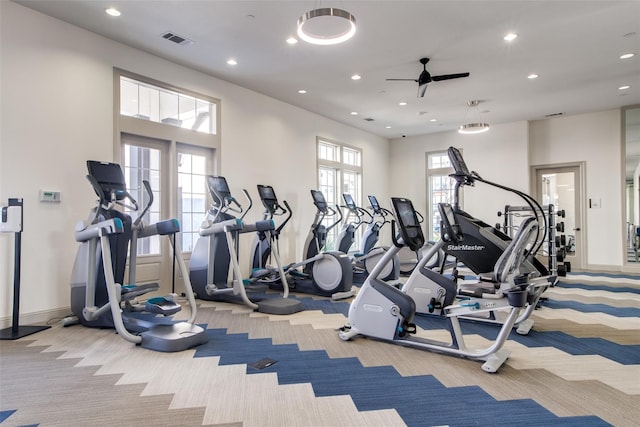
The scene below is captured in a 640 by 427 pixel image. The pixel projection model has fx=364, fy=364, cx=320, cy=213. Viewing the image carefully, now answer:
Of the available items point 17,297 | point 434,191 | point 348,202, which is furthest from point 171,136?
point 434,191

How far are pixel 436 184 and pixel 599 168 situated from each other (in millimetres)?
3801

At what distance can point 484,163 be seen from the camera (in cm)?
968

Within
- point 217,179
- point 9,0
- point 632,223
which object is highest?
point 9,0

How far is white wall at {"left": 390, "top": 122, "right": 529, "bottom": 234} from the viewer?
30.2 feet

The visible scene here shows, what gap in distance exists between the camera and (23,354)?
3141 mm

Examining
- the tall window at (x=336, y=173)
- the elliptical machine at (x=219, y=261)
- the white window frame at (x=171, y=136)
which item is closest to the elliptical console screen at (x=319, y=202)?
the elliptical machine at (x=219, y=261)

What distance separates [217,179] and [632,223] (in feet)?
28.7

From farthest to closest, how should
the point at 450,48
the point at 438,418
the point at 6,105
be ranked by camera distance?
the point at 450,48
the point at 6,105
the point at 438,418

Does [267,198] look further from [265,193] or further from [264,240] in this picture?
[264,240]

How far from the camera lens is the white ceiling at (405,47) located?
416 cm

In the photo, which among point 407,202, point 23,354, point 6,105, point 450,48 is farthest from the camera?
point 450,48

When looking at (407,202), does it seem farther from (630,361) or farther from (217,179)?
(217,179)

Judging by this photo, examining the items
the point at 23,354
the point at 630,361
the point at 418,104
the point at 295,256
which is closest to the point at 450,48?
the point at 418,104

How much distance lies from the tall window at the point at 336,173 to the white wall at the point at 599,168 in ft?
16.1
